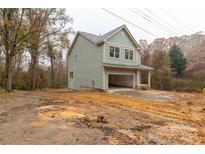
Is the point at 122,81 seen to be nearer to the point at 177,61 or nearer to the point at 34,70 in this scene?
the point at 34,70

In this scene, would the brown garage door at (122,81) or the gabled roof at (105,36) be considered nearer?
the gabled roof at (105,36)

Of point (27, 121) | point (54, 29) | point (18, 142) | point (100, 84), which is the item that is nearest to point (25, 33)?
point (54, 29)

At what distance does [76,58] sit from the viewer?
22.0 m

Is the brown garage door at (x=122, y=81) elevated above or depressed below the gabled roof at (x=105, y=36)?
below

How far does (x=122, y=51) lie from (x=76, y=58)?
5.08 m

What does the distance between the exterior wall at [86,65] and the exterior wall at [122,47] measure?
69 centimetres

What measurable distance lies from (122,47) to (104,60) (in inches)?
108

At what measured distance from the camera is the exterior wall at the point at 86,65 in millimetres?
18094

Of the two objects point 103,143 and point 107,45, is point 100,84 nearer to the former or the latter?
point 107,45

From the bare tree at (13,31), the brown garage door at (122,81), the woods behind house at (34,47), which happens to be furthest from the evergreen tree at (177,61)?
the bare tree at (13,31)

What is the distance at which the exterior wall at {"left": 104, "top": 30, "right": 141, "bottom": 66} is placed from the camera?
18172 mm

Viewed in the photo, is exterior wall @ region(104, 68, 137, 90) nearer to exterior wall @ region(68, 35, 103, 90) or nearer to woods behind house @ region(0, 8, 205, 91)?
A: exterior wall @ region(68, 35, 103, 90)

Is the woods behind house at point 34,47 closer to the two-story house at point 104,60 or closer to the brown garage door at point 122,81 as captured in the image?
the two-story house at point 104,60

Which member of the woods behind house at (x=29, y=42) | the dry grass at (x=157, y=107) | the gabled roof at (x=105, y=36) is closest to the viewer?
the dry grass at (x=157, y=107)
